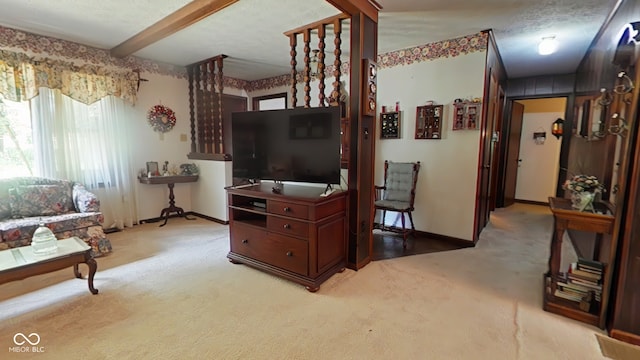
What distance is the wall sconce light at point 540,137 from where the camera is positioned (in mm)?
5953

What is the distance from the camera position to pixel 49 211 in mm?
3281

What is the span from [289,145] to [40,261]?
6.85 feet

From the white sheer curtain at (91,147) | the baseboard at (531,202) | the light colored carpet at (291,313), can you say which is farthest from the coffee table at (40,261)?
the baseboard at (531,202)

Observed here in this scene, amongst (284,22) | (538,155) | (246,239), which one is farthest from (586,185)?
(538,155)

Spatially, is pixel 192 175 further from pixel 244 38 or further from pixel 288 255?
pixel 288 255

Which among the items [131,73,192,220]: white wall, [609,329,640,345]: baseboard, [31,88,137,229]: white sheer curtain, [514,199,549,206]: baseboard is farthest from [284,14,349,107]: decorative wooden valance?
[514,199,549,206]: baseboard

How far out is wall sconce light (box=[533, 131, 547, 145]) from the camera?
19.5ft

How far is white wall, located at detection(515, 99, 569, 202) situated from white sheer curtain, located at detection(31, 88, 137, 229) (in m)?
7.46

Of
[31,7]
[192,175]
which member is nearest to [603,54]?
[192,175]

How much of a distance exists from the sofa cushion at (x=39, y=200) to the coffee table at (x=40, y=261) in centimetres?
108

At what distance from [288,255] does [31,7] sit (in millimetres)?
3396

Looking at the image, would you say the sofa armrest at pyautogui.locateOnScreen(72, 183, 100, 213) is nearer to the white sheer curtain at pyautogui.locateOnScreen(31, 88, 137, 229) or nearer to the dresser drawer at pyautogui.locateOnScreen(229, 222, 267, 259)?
the white sheer curtain at pyautogui.locateOnScreen(31, 88, 137, 229)

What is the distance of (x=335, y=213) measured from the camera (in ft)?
8.74

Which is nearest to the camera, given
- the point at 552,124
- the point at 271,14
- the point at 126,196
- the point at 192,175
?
the point at 271,14
